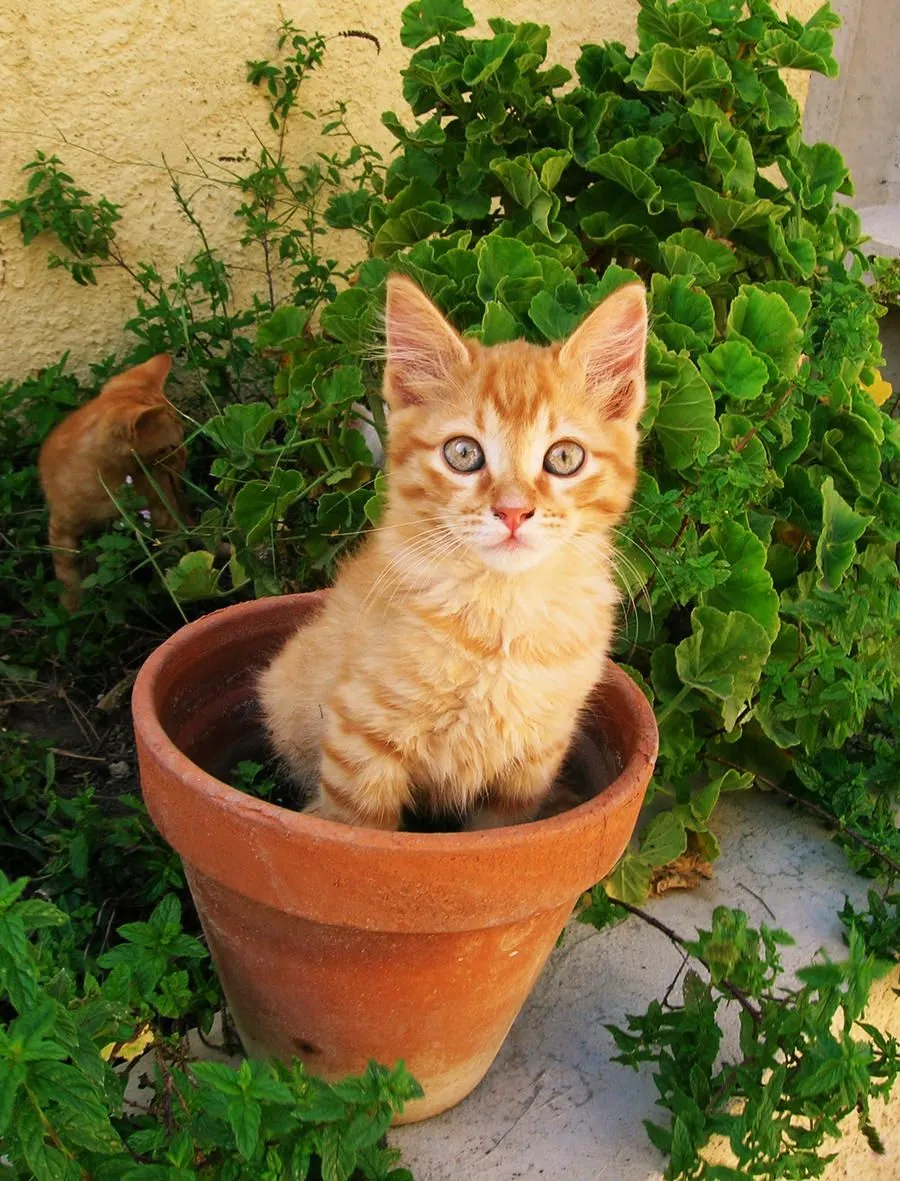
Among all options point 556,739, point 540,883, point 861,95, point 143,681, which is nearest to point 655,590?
point 556,739

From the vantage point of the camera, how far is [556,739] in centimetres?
144

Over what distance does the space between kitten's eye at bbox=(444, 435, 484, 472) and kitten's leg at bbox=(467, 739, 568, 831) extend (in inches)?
16.5

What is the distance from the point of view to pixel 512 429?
1351 mm

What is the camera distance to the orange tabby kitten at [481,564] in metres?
1.34

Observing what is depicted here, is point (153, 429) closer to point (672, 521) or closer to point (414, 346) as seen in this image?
point (414, 346)

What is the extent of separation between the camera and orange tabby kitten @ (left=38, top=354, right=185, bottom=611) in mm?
2492

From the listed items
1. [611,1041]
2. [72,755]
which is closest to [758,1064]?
[611,1041]

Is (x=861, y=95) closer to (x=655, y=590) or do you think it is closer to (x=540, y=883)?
(x=655, y=590)

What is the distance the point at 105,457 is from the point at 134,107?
39.1 inches

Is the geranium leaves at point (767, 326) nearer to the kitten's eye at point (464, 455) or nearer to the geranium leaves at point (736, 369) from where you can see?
the geranium leaves at point (736, 369)

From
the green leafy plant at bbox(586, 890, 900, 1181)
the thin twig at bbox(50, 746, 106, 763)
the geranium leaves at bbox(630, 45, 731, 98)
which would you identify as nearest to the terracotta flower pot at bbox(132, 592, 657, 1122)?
the green leafy plant at bbox(586, 890, 900, 1181)

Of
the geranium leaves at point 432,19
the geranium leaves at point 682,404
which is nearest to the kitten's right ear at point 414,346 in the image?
the geranium leaves at point 682,404

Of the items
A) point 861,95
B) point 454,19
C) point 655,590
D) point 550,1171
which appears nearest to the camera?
point 550,1171

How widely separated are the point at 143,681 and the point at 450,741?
1.50 feet
